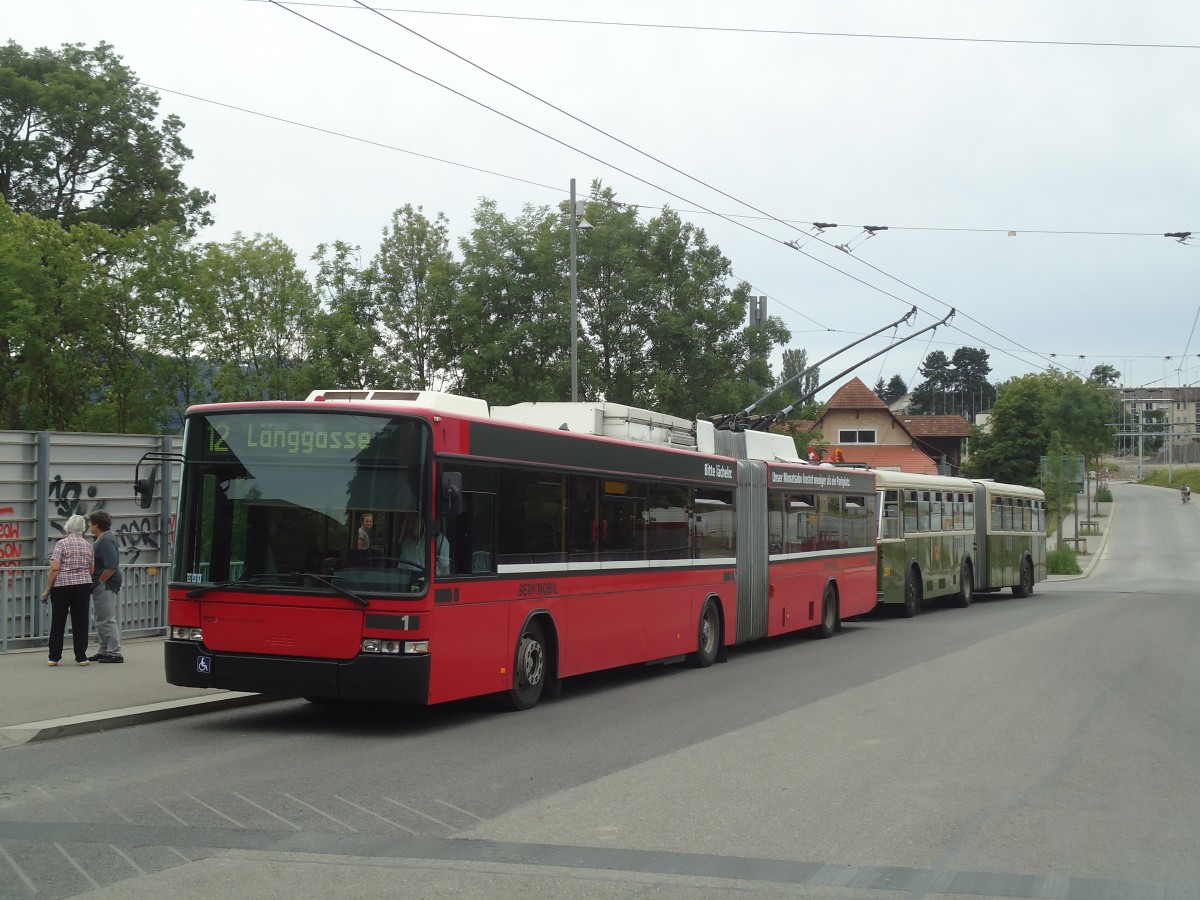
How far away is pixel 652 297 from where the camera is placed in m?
Result: 34.2

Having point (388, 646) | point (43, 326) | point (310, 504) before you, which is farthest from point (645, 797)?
point (43, 326)

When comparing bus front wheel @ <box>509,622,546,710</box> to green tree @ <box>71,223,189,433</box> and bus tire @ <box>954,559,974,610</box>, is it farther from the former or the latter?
green tree @ <box>71,223,189,433</box>

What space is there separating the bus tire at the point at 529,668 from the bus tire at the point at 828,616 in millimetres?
10068

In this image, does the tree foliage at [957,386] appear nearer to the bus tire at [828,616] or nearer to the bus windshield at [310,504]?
the bus tire at [828,616]

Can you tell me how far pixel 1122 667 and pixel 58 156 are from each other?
3831 centimetres

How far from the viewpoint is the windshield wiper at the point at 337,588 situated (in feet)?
34.8

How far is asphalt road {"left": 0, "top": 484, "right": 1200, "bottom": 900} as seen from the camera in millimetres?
6359

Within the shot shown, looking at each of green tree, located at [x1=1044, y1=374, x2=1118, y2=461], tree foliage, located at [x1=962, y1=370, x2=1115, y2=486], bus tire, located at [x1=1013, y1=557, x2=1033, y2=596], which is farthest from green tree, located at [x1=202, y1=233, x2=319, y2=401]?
tree foliage, located at [x1=962, y1=370, x2=1115, y2=486]

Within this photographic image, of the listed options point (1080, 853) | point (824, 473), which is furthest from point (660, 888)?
point (824, 473)

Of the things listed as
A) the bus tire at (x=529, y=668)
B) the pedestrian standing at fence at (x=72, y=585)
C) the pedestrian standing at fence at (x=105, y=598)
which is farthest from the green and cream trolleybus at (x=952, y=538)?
the pedestrian standing at fence at (x=72, y=585)

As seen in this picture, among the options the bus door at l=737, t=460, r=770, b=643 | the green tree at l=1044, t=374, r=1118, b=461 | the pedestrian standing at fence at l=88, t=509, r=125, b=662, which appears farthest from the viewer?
the green tree at l=1044, t=374, r=1118, b=461

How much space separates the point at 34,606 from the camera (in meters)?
16.0

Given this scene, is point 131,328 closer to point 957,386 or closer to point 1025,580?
point 1025,580

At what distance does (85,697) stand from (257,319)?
884 inches
